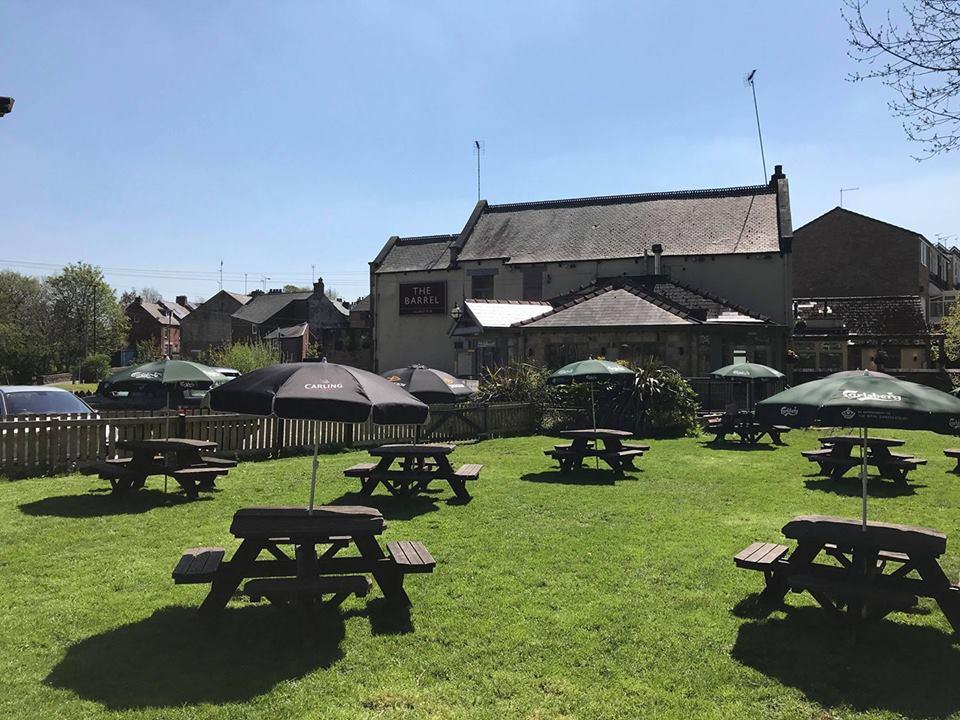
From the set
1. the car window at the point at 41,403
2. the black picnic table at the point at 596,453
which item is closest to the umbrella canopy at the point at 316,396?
the black picnic table at the point at 596,453

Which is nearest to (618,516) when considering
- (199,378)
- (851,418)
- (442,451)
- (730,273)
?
(442,451)

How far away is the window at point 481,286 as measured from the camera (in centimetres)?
4022

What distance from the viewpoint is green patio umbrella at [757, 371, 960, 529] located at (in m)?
5.62

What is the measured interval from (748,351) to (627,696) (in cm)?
2609

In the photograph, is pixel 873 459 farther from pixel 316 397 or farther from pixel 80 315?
pixel 80 315

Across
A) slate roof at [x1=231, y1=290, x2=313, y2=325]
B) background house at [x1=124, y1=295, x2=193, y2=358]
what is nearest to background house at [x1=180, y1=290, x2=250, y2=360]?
slate roof at [x1=231, y1=290, x2=313, y2=325]

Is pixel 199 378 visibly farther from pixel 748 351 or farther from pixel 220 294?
pixel 220 294

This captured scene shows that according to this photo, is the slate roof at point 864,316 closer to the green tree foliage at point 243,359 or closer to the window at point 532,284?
the window at point 532,284

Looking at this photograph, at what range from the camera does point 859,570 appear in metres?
5.90

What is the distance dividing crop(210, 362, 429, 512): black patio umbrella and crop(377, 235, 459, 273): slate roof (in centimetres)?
3603

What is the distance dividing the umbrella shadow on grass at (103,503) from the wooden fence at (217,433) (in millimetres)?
1371

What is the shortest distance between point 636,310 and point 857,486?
15046mm

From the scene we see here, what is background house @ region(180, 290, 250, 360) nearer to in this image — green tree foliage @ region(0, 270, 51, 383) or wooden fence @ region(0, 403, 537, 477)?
green tree foliage @ region(0, 270, 51, 383)

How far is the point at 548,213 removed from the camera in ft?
139
